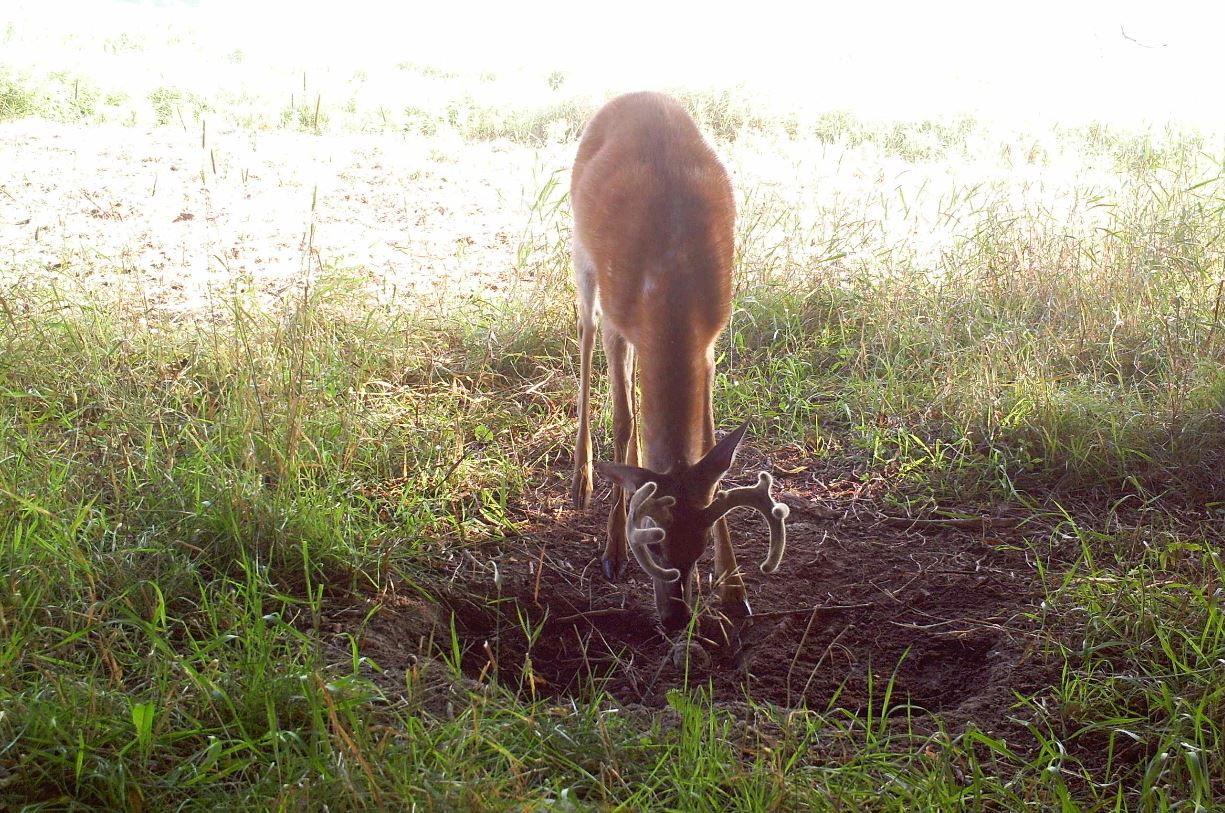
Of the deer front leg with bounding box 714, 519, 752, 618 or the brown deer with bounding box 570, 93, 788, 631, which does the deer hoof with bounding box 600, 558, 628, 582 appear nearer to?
the brown deer with bounding box 570, 93, 788, 631

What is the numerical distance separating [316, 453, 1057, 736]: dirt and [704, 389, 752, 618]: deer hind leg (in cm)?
7

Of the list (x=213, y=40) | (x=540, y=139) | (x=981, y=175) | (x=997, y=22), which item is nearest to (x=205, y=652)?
(x=981, y=175)

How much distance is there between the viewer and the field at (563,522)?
107 inches

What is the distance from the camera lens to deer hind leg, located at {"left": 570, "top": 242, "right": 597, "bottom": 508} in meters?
4.71

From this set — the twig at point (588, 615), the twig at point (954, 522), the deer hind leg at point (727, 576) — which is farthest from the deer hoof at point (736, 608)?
the twig at point (954, 522)

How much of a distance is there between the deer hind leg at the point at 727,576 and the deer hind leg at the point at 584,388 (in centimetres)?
89

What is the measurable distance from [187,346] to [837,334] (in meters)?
3.59

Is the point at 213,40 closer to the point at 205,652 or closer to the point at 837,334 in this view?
the point at 837,334

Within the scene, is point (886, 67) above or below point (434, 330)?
above

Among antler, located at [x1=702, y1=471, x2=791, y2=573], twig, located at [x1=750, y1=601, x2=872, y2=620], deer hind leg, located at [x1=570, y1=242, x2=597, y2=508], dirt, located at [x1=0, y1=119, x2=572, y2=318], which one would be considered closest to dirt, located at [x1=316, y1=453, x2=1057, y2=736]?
twig, located at [x1=750, y1=601, x2=872, y2=620]

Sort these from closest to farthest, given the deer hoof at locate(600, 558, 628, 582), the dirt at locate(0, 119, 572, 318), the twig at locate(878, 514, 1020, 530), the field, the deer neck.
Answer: the field, the deer neck, the deer hoof at locate(600, 558, 628, 582), the twig at locate(878, 514, 1020, 530), the dirt at locate(0, 119, 572, 318)

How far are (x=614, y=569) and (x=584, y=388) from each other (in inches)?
39.6

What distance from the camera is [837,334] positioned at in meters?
6.25

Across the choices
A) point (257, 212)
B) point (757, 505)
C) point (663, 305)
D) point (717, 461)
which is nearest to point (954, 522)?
point (757, 505)
